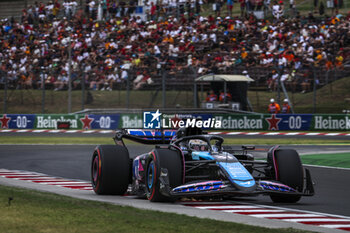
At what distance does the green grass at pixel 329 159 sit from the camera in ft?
59.2

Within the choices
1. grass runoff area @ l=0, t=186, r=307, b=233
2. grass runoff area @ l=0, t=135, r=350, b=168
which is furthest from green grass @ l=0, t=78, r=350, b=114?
grass runoff area @ l=0, t=186, r=307, b=233

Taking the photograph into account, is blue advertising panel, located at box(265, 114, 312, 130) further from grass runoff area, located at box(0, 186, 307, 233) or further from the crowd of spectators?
grass runoff area, located at box(0, 186, 307, 233)

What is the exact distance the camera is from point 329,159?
63.5 feet

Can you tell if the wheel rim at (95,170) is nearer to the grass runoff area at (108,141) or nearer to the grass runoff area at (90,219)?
the grass runoff area at (90,219)

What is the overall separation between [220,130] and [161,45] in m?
6.60

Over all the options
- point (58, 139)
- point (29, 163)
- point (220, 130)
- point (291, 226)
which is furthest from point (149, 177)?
point (220, 130)

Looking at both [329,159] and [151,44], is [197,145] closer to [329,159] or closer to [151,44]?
[329,159]

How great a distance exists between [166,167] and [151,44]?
27.3m

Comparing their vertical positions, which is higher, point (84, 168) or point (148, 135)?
point (148, 135)

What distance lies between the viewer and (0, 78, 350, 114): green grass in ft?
99.5

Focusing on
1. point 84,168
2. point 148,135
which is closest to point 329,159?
point 84,168

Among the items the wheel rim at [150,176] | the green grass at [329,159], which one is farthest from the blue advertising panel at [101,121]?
the wheel rim at [150,176]

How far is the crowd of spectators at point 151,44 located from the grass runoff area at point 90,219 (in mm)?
22396

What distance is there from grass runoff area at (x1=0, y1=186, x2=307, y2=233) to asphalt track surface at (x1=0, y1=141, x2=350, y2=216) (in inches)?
95.8
